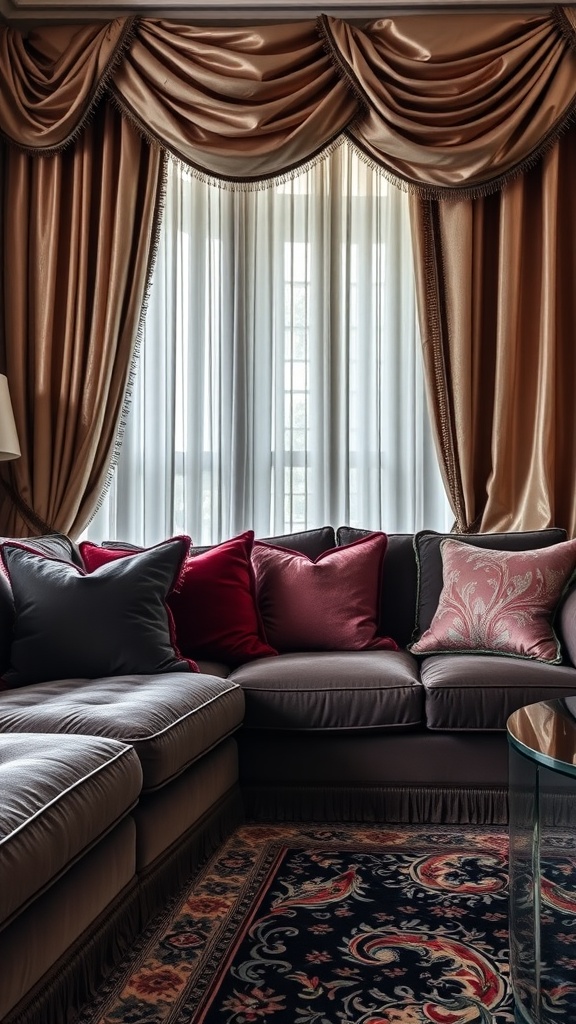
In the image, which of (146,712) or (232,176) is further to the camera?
(232,176)

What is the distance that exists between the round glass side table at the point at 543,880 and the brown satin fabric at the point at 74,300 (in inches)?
96.1

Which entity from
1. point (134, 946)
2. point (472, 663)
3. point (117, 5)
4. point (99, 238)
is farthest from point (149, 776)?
point (117, 5)

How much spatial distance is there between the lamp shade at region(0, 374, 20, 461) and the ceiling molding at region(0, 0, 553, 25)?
1522 millimetres

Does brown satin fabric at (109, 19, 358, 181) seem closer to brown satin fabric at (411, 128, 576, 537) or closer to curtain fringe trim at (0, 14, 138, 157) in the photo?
curtain fringe trim at (0, 14, 138, 157)

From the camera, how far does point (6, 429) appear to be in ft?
11.0

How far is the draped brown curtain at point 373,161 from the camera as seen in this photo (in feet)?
11.9

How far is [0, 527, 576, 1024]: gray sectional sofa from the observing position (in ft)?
5.14

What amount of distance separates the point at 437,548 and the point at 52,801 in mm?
2037

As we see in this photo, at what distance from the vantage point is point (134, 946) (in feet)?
6.40

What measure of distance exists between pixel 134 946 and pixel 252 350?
251cm

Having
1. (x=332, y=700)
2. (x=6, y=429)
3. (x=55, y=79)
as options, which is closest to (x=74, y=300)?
(x=6, y=429)

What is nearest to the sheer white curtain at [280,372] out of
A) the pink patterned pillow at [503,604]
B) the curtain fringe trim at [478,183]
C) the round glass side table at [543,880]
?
the curtain fringe trim at [478,183]

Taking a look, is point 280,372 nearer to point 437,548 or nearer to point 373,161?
point 373,161

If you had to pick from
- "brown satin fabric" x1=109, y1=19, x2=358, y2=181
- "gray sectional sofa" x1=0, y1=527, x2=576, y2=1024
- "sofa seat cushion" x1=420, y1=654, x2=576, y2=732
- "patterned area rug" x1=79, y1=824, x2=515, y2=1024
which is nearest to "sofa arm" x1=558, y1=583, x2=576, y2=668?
"gray sectional sofa" x1=0, y1=527, x2=576, y2=1024
